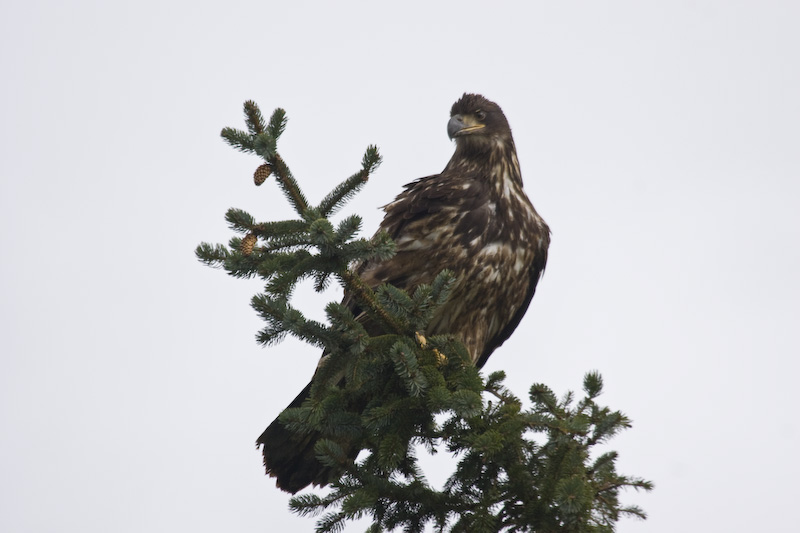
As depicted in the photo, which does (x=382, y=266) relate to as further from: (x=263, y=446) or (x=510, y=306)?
(x=263, y=446)

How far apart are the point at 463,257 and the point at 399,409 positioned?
58.9 inches

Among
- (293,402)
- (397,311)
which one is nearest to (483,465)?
(397,311)

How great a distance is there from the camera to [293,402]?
15.6ft

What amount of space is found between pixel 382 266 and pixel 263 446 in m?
1.18

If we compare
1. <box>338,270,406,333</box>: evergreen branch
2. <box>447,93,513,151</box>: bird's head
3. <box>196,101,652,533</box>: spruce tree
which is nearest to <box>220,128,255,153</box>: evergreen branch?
<box>196,101,652,533</box>: spruce tree

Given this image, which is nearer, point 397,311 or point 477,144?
point 397,311

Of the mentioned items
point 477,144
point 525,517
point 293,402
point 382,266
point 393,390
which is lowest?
point 525,517

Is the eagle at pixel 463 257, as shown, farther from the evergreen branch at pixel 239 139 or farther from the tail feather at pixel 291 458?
the evergreen branch at pixel 239 139

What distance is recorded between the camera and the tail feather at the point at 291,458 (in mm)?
4727

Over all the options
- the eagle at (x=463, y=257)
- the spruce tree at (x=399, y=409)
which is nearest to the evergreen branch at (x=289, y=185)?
the spruce tree at (x=399, y=409)

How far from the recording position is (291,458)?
187 inches

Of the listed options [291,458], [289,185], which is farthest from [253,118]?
[291,458]

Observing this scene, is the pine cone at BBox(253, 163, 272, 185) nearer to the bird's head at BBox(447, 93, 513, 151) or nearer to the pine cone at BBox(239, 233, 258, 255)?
the pine cone at BBox(239, 233, 258, 255)

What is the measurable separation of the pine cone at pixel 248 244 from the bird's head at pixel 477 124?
265cm
